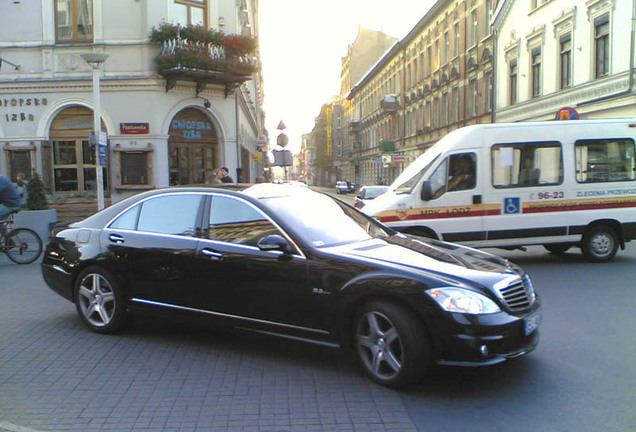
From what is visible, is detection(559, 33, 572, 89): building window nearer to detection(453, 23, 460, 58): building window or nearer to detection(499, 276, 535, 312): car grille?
detection(453, 23, 460, 58): building window

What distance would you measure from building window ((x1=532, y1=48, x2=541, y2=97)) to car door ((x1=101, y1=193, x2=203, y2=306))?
938 inches

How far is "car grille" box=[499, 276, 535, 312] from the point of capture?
4297 mm

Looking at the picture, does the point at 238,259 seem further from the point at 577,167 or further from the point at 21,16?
the point at 21,16

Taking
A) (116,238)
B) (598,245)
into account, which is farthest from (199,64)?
(116,238)

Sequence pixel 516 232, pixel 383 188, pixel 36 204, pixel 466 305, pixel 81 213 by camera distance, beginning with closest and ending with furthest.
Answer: pixel 466 305 → pixel 516 232 → pixel 36 204 → pixel 81 213 → pixel 383 188

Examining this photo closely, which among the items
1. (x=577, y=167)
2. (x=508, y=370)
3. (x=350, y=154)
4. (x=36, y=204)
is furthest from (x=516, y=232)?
(x=350, y=154)

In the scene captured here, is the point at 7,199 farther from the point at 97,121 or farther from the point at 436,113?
the point at 436,113

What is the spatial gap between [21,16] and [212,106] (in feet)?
22.4

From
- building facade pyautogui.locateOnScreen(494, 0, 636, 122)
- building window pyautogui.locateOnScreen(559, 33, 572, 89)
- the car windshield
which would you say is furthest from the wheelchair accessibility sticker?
building window pyautogui.locateOnScreen(559, 33, 572, 89)

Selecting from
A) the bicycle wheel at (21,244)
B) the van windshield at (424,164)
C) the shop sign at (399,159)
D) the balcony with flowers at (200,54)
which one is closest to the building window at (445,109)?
the shop sign at (399,159)

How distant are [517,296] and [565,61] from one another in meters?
22.3

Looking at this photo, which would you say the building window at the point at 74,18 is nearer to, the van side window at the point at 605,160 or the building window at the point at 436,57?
the van side window at the point at 605,160

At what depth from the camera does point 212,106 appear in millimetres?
20469

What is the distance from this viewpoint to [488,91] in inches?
1232
